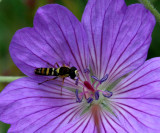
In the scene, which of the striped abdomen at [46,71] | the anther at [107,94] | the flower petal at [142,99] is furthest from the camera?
the anther at [107,94]

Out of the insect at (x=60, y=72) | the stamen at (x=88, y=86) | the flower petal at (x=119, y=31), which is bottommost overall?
the stamen at (x=88, y=86)

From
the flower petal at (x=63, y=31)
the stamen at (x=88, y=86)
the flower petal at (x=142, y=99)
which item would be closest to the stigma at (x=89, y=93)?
the stamen at (x=88, y=86)

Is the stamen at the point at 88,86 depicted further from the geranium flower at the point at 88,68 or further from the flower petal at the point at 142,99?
the flower petal at the point at 142,99

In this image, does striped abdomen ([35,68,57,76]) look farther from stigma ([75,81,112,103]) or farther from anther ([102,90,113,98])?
anther ([102,90,113,98])

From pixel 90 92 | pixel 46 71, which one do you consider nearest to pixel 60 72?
pixel 46 71

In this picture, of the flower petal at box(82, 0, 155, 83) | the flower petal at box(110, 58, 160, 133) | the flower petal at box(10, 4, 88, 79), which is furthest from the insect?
the flower petal at box(110, 58, 160, 133)

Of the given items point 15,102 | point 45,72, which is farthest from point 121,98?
point 15,102
